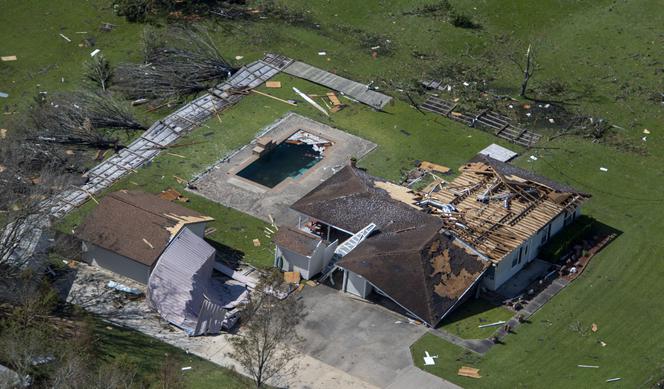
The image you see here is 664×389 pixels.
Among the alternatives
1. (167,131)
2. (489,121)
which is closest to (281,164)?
(167,131)

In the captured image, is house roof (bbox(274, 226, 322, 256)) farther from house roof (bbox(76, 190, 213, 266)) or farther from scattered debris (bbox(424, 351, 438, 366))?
scattered debris (bbox(424, 351, 438, 366))

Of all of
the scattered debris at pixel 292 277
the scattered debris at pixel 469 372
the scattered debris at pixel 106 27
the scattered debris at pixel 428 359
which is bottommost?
the scattered debris at pixel 292 277

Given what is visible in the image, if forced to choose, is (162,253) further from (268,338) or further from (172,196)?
(268,338)

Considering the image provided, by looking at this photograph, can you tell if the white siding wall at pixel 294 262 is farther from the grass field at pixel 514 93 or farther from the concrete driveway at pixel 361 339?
the grass field at pixel 514 93

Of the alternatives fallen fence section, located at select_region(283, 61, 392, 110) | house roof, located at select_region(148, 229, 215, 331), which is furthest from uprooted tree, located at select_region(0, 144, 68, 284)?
fallen fence section, located at select_region(283, 61, 392, 110)

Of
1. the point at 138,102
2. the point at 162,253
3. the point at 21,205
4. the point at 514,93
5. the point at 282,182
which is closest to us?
the point at 162,253

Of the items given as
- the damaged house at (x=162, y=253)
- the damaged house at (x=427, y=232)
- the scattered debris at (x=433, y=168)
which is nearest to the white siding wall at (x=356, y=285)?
the damaged house at (x=427, y=232)
